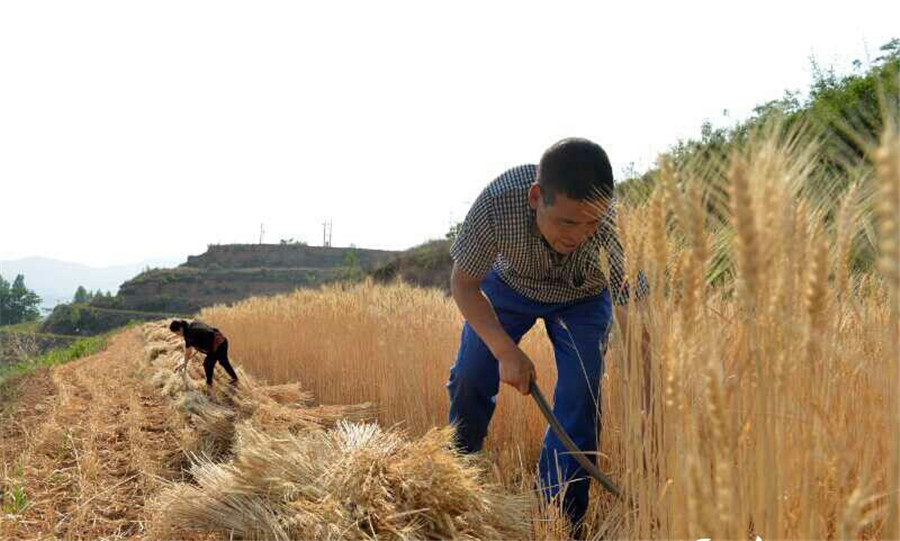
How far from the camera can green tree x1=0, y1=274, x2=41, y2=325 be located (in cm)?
5781

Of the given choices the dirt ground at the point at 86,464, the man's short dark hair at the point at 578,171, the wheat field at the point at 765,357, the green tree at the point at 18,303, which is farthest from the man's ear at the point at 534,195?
the green tree at the point at 18,303

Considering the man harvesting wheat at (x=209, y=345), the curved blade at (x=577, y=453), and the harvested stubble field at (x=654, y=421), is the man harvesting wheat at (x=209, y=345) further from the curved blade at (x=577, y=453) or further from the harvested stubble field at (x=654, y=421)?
the curved blade at (x=577, y=453)

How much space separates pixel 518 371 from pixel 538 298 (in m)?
0.58

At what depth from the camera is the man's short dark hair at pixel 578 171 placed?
208 centimetres

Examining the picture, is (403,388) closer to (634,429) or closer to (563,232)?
(563,232)

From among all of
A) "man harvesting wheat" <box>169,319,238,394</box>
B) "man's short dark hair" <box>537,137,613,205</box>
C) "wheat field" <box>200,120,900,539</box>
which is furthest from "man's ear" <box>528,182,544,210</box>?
"man harvesting wheat" <box>169,319,238,394</box>

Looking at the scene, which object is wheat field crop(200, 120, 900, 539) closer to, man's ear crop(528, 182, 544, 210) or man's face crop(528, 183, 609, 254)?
man's face crop(528, 183, 609, 254)

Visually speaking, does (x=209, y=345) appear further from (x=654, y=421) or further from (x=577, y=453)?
(x=654, y=421)

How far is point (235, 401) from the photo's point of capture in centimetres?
468

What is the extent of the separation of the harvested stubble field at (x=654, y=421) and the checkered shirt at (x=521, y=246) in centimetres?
35

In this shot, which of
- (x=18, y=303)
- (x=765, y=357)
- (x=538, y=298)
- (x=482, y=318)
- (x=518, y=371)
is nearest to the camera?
(x=765, y=357)

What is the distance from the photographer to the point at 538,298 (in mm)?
2840

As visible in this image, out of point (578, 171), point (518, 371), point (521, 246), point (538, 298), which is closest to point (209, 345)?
point (538, 298)

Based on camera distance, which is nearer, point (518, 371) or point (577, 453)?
point (577, 453)
